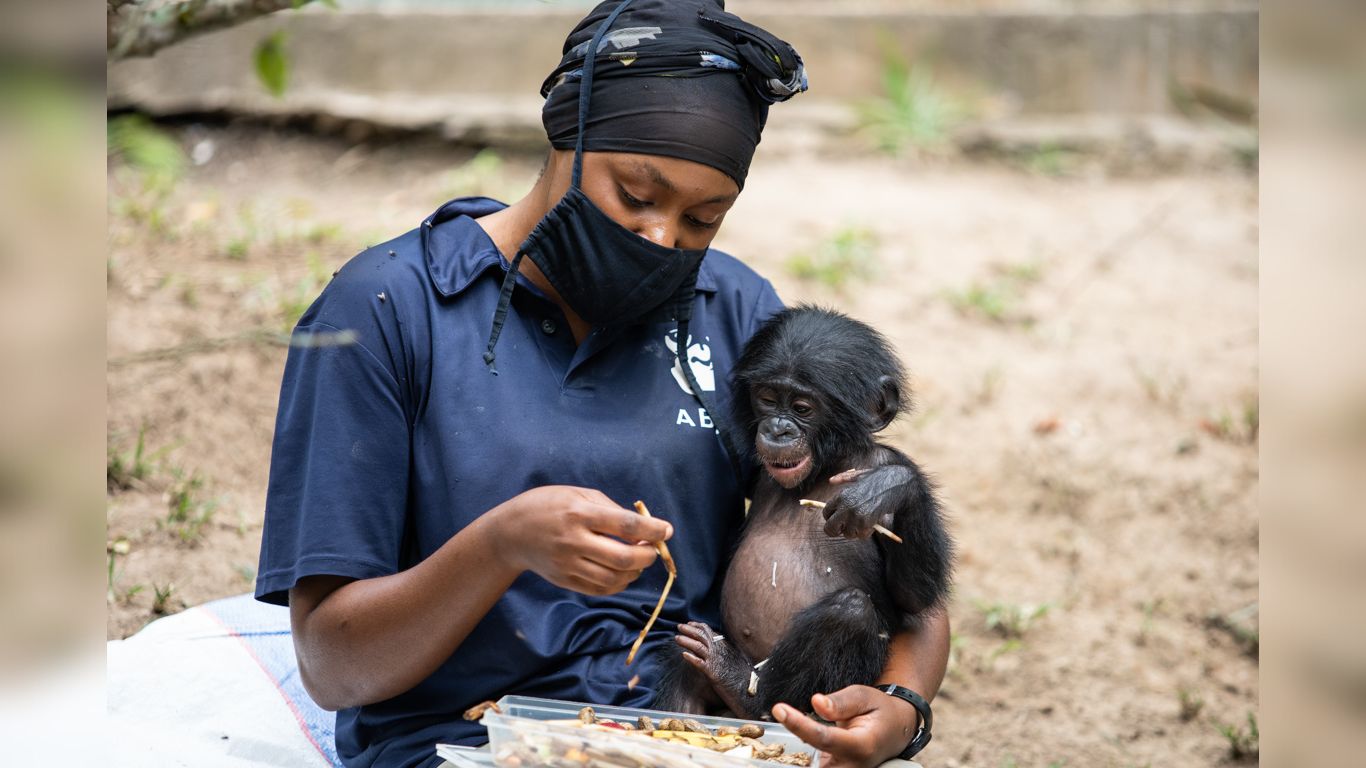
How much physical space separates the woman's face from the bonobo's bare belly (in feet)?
2.70

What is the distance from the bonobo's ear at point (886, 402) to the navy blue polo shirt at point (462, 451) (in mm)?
532

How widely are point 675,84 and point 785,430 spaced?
0.89 meters

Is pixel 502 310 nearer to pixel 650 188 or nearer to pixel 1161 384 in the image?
pixel 650 188

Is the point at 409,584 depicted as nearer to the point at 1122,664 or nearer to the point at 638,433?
the point at 638,433

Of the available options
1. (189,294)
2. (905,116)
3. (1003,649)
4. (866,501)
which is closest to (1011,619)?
(1003,649)

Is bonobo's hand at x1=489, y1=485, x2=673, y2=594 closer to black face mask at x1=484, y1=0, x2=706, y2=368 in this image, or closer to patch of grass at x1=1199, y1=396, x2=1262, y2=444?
black face mask at x1=484, y1=0, x2=706, y2=368

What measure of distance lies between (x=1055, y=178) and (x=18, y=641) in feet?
26.2

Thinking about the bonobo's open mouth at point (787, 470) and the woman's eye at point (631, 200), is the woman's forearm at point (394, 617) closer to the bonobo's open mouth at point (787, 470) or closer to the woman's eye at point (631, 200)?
the woman's eye at point (631, 200)

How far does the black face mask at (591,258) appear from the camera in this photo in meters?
2.82

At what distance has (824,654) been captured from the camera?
9.95 ft

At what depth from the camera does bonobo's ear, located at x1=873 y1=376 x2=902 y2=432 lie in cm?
345

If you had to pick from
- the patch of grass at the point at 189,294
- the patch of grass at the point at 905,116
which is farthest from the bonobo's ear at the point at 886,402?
the patch of grass at the point at 905,116

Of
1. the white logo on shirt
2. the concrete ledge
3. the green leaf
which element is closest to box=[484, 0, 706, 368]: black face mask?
the white logo on shirt

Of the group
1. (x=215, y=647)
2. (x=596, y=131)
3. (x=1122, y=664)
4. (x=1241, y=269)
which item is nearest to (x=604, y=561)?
(x=596, y=131)
